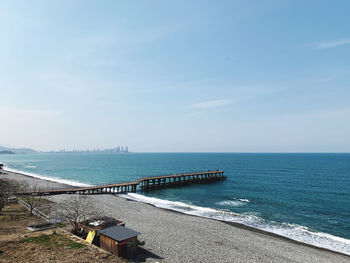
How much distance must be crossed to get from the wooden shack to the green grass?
2.18 m

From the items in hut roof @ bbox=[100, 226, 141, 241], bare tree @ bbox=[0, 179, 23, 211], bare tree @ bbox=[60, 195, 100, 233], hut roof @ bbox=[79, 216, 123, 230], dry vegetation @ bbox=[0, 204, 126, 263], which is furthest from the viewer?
bare tree @ bbox=[0, 179, 23, 211]

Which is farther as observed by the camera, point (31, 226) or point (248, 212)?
point (248, 212)

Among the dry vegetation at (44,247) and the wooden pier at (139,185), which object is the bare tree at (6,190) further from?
the dry vegetation at (44,247)

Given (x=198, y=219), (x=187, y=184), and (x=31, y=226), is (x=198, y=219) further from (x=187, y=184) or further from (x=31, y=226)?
(x=187, y=184)

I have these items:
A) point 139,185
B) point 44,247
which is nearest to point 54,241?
point 44,247

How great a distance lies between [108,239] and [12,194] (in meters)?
25.8

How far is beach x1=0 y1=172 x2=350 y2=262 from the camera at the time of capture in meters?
21.0

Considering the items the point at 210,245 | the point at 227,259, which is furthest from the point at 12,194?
the point at 227,259

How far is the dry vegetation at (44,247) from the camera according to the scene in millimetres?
17234

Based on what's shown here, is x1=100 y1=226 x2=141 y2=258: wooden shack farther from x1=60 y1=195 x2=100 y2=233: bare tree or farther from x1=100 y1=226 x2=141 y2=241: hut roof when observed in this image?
x1=60 y1=195 x2=100 y2=233: bare tree

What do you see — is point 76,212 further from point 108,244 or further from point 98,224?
point 108,244

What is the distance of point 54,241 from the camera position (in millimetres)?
20500

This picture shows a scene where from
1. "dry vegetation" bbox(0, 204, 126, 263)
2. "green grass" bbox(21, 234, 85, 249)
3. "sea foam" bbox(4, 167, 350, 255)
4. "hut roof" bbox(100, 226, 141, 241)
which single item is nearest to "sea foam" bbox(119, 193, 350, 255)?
"sea foam" bbox(4, 167, 350, 255)

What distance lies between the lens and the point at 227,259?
20.4 metres
